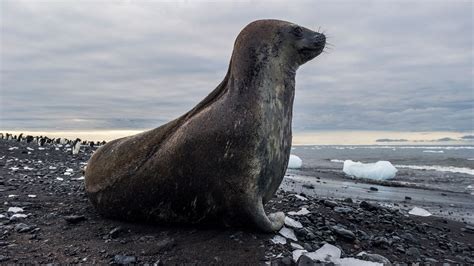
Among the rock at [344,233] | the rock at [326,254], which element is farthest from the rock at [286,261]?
the rock at [344,233]

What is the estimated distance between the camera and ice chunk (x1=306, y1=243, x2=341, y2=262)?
173 inches

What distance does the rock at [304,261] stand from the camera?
4.09m

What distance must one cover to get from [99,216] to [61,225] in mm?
489

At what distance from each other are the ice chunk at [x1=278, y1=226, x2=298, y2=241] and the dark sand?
9 cm

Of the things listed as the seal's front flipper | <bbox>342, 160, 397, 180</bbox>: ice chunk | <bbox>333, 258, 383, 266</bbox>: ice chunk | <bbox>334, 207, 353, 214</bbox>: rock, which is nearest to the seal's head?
the seal's front flipper

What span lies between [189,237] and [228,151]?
1087mm

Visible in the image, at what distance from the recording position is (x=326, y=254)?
4.55m

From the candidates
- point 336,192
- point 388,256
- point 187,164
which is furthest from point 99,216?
point 336,192

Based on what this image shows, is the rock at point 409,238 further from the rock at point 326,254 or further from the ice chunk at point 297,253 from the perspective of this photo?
the ice chunk at point 297,253

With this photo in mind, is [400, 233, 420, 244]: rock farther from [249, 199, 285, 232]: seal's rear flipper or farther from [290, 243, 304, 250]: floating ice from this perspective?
[249, 199, 285, 232]: seal's rear flipper

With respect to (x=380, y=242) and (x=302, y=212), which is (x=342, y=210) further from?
(x=380, y=242)

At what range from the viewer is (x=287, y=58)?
514 centimetres

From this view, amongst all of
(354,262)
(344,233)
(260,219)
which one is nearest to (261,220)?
(260,219)

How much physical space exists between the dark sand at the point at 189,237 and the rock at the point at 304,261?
0.44 ft
